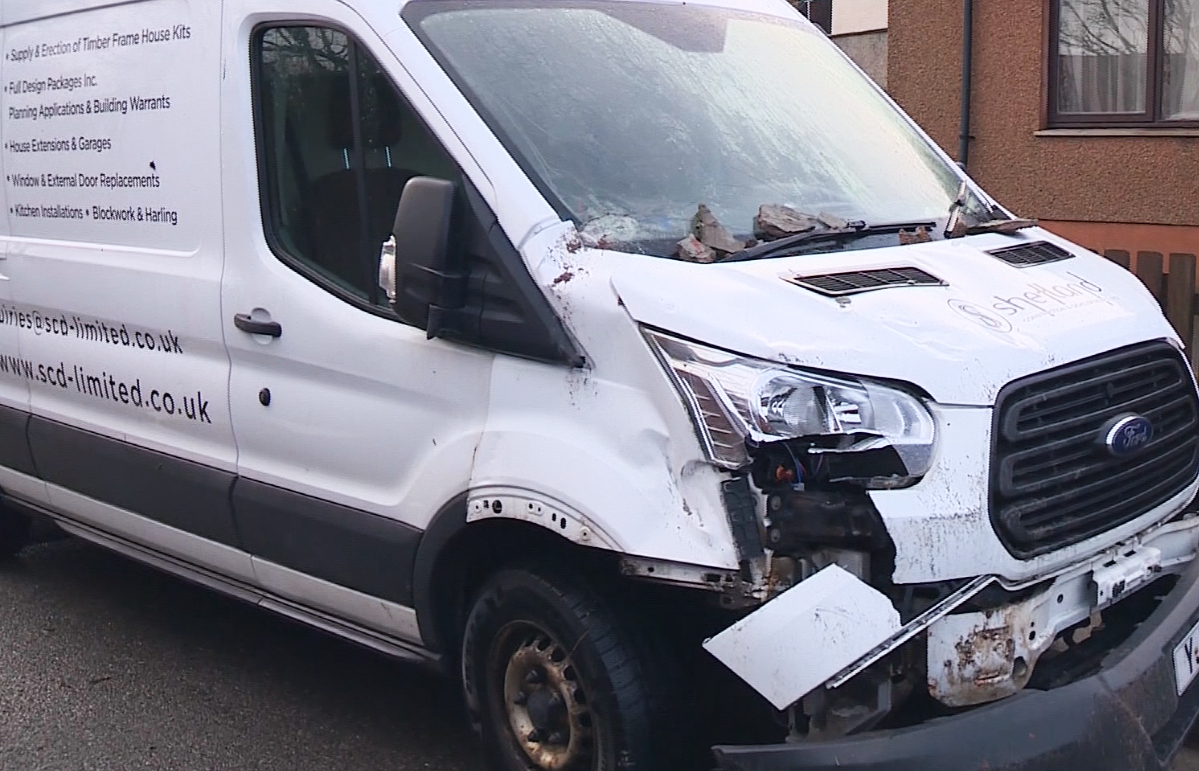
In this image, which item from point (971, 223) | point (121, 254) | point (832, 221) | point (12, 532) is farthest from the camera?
point (12, 532)

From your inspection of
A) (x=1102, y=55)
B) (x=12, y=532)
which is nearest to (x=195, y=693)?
(x=12, y=532)

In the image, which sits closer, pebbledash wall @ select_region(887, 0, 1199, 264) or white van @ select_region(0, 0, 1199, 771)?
white van @ select_region(0, 0, 1199, 771)

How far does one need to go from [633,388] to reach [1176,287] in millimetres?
4164

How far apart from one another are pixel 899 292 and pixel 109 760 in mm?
2867

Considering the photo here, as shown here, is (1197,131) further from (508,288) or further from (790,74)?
(508,288)

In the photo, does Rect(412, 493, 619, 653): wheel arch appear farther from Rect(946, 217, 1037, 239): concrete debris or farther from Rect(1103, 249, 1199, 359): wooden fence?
Rect(1103, 249, 1199, 359): wooden fence

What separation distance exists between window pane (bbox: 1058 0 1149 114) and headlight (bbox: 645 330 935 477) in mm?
8172

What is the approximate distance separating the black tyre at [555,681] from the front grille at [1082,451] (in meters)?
0.93

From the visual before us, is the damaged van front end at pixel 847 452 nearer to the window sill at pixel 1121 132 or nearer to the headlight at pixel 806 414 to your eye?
the headlight at pixel 806 414

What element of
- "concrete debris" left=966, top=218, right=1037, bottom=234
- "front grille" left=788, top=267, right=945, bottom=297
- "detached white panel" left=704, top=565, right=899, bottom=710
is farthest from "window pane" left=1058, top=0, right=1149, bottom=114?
"detached white panel" left=704, top=565, right=899, bottom=710

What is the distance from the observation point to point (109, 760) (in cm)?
428

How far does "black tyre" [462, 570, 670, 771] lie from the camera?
319cm

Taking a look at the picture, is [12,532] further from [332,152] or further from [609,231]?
[609,231]

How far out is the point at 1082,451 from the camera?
3127mm
